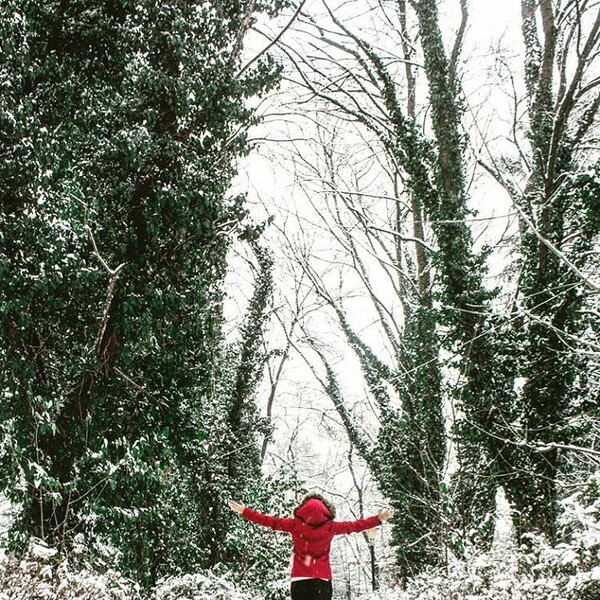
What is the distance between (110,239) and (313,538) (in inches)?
186

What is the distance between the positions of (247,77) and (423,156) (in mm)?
3241

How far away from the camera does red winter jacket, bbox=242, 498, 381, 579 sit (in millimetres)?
4508

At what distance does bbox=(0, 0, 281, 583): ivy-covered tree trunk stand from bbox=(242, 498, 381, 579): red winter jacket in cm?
253

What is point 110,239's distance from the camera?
23.2ft

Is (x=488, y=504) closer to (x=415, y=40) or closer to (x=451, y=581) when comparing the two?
(x=451, y=581)

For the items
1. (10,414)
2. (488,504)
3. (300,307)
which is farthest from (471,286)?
(300,307)

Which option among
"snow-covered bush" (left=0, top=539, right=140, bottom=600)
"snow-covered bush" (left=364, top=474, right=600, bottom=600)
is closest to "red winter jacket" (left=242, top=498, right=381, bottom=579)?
"snow-covered bush" (left=364, top=474, right=600, bottom=600)

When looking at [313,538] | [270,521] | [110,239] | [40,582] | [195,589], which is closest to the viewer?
[40,582]

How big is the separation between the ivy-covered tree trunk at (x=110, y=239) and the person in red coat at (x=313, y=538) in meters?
2.56

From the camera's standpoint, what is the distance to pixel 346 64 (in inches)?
440

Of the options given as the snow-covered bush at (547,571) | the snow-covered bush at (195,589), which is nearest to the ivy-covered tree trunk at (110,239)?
the snow-covered bush at (195,589)

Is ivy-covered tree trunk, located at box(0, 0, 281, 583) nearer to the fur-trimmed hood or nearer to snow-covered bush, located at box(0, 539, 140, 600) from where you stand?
snow-covered bush, located at box(0, 539, 140, 600)

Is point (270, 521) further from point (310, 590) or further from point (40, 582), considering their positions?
point (40, 582)

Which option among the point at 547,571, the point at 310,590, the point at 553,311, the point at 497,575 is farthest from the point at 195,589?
the point at 553,311
